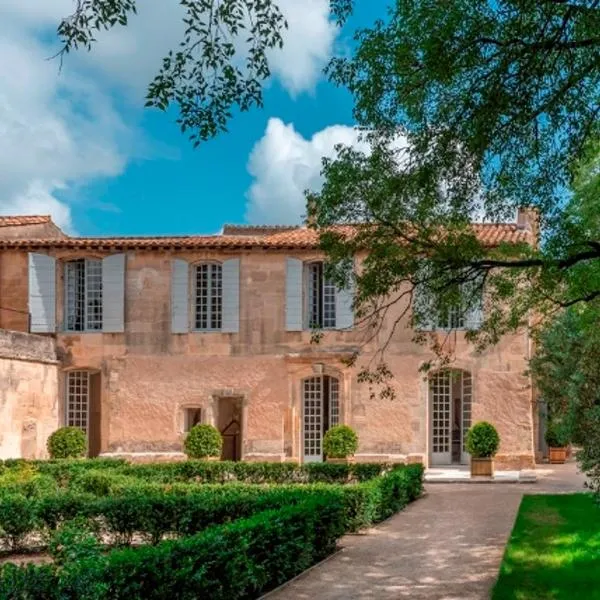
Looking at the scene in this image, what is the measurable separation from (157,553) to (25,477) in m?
8.67

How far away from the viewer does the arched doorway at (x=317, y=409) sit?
25.0 m

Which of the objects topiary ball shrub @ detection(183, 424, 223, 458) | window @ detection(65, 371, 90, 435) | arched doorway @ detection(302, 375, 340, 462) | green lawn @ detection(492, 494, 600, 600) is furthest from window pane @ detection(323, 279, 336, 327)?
green lawn @ detection(492, 494, 600, 600)

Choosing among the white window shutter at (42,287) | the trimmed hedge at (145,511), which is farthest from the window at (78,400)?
the trimmed hedge at (145,511)

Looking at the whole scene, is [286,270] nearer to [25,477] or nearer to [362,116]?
[25,477]

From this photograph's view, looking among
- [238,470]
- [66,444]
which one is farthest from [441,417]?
[66,444]

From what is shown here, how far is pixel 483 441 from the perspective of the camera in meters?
22.1

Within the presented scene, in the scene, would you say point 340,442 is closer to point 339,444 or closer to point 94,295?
point 339,444

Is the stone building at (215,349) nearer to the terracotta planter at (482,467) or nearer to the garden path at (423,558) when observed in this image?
the terracotta planter at (482,467)

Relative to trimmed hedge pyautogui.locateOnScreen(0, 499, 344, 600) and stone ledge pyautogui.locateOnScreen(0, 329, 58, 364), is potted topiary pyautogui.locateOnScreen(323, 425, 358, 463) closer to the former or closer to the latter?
stone ledge pyautogui.locateOnScreen(0, 329, 58, 364)

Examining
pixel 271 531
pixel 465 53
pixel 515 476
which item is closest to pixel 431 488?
pixel 515 476

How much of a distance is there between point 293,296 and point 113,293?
4.91 m

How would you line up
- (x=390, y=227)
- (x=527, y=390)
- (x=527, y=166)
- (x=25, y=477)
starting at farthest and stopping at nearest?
1. (x=527, y=390)
2. (x=25, y=477)
3. (x=390, y=227)
4. (x=527, y=166)

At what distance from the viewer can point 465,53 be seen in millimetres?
8078

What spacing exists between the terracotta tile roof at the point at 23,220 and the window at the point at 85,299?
212 cm
